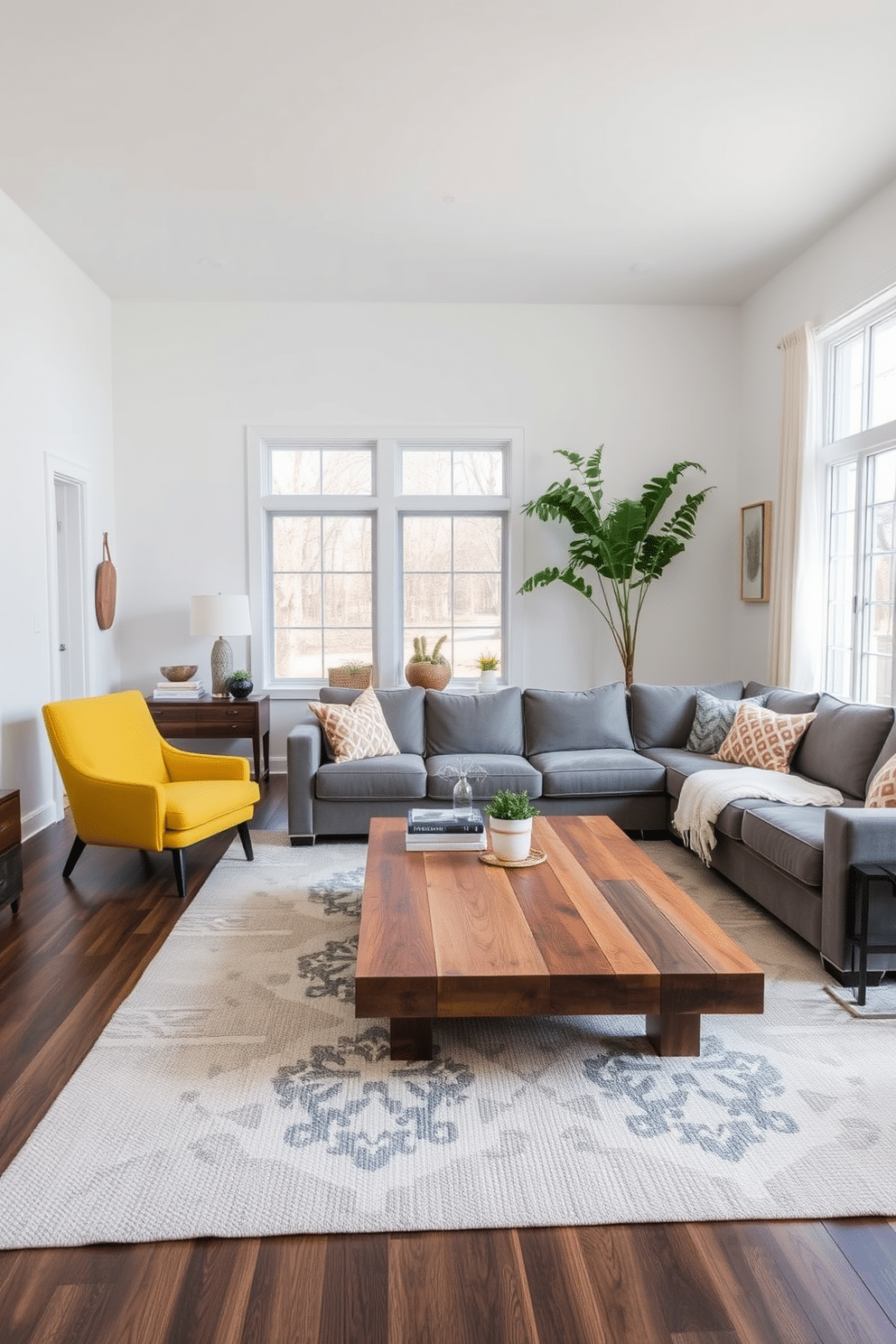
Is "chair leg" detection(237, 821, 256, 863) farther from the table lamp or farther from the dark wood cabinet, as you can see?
the table lamp

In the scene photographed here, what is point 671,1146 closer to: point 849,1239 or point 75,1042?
point 849,1239

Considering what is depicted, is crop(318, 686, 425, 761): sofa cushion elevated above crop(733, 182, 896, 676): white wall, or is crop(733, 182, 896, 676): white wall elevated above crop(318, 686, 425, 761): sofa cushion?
crop(733, 182, 896, 676): white wall

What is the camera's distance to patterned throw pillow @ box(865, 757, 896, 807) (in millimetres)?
3193

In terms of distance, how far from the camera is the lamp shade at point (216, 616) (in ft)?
18.7

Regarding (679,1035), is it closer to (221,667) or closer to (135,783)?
(135,783)

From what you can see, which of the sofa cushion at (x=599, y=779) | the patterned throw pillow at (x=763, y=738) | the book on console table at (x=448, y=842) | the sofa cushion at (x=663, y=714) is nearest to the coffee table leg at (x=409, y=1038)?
the book on console table at (x=448, y=842)

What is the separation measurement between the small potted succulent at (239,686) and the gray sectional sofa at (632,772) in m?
0.84

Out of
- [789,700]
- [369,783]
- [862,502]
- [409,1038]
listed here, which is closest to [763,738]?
[789,700]

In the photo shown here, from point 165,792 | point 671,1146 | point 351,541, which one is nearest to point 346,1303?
point 671,1146

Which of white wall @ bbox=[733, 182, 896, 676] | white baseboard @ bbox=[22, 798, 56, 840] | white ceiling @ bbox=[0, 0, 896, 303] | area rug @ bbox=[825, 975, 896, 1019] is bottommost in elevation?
area rug @ bbox=[825, 975, 896, 1019]

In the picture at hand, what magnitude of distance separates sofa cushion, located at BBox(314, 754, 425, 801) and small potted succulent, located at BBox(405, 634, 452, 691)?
1.45 m

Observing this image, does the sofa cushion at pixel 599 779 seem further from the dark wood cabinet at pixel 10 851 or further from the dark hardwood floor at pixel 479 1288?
the dark hardwood floor at pixel 479 1288

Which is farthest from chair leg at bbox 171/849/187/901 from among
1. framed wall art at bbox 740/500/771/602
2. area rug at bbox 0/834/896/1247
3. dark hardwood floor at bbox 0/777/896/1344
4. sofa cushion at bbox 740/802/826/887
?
framed wall art at bbox 740/500/771/602

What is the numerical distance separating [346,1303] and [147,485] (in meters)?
5.56
